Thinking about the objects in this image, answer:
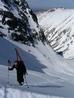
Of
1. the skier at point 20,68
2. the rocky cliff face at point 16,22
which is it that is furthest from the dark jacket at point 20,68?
the rocky cliff face at point 16,22

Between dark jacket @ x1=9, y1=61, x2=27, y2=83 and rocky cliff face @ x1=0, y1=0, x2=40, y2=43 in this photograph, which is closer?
dark jacket @ x1=9, y1=61, x2=27, y2=83

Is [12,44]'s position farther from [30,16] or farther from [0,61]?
[30,16]

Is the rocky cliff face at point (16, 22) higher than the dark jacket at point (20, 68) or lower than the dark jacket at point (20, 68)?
higher

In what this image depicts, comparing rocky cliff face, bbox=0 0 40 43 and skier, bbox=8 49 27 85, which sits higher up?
rocky cliff face, bbox=0 0 40 43

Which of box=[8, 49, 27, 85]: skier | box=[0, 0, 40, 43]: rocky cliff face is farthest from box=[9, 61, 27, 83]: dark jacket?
box=[0, 0, 40, 43]: rocky cliff face

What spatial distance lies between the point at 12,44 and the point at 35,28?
17.7 metres

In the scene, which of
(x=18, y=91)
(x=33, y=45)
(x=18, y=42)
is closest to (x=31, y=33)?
(x=33, y=45)

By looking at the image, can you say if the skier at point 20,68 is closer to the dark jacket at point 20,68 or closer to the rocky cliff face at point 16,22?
the dark jacket at point 20,68

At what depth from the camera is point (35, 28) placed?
7200cm

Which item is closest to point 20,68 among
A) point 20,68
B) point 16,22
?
point 20,68

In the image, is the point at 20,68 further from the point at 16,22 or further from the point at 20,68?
the point at 16,22

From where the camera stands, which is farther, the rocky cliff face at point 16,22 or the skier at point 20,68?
the rocky cliff face at point 16,22

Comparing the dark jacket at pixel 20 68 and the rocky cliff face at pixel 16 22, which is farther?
the rocky cliff face at pixel 16 22

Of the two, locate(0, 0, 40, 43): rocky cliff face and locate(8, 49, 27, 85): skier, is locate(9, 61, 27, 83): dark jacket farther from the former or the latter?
locate(0, 0, 40, 43): rocky cliff face
